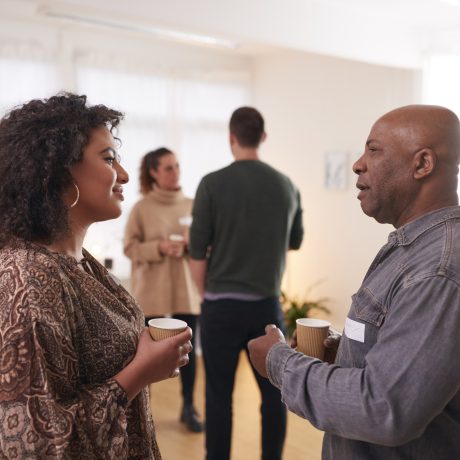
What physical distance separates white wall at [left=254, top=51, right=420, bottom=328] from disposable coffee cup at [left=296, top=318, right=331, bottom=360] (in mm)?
3147

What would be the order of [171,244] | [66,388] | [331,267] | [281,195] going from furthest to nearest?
[331,267]
[171,244]
[281,195]
[66,388]

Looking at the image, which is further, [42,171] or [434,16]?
[434,16]

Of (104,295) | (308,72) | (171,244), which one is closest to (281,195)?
(171,244)

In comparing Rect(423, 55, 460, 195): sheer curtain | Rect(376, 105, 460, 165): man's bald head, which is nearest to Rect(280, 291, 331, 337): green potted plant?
Rect(423, 55, 460, 195): sheer curtain

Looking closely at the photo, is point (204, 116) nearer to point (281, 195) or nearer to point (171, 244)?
point (171, 244)

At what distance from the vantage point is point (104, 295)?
134 centimetres

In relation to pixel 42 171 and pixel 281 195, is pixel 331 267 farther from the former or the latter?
pixel 42 171

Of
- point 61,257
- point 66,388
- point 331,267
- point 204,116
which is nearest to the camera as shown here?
point 66,388

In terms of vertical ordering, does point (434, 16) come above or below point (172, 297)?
above

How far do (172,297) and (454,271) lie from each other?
2650mm

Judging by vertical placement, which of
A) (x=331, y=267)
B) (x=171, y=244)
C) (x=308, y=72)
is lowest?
(x=331, y=267)

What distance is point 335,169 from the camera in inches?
195

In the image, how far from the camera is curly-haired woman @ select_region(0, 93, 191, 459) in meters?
1.09

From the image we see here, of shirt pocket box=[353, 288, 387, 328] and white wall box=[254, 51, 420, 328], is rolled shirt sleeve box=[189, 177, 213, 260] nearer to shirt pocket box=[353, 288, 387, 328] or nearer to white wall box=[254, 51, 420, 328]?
shirt pocket box=[353, 288, 387, 328]
